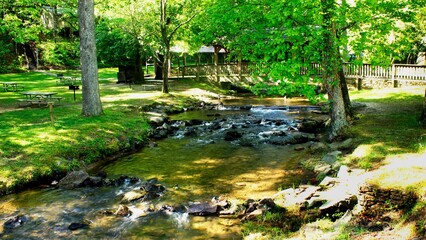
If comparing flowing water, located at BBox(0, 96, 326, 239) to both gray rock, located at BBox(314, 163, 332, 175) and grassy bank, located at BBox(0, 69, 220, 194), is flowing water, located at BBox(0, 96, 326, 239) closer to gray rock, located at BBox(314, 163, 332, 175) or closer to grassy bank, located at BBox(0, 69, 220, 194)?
gray rock, located at BBox(314, 163, 332, 175)

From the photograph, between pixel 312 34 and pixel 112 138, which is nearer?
pixel 312 34

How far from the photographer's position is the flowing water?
762cm

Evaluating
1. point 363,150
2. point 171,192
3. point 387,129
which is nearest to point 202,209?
point 171,192

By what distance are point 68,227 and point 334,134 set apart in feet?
32.1

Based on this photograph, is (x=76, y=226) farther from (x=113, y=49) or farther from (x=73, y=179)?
(x=113, y=49)

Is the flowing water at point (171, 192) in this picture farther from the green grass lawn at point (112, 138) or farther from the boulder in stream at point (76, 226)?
the green grass lawn at point (112, 138)

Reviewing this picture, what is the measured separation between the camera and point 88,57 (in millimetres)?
15203

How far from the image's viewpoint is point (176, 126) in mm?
17969

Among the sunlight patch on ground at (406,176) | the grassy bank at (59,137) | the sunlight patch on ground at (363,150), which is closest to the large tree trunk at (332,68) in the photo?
the sunlight patch on ground at (363,150)

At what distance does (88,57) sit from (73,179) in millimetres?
6646

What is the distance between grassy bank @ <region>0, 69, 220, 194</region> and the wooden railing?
27.4 feet

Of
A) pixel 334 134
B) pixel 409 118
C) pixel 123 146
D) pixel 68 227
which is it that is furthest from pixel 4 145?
pixel 409 118

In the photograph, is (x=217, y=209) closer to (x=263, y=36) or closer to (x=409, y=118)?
(x=263, y=36)

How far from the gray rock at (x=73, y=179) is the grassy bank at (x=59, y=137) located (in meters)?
0.69
